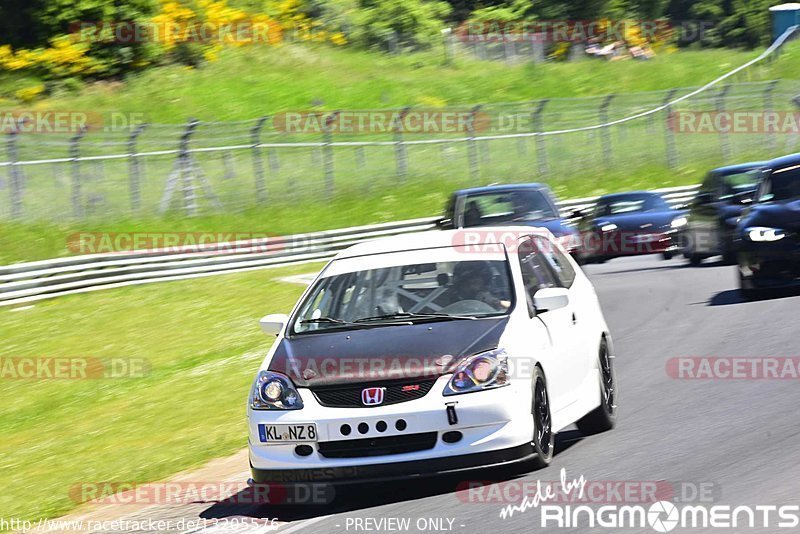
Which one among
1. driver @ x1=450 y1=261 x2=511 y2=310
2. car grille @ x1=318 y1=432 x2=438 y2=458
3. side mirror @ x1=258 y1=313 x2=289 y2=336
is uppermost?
driver @ x1=450 y1=261 x2=511 y2=310

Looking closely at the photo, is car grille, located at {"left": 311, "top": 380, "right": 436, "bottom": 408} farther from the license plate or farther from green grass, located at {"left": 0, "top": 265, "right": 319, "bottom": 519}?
green grass, located at {"left": 0, "top": 265, "right": 319, "bottom": 519}

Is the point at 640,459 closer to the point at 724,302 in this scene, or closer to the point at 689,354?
the point at 689,354

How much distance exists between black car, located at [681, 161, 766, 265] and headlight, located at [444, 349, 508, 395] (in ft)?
44.4

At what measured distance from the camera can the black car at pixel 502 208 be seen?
19.3m

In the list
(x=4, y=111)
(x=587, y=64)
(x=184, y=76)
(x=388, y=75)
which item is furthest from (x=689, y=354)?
(x=587, y=64)

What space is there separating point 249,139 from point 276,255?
533cm

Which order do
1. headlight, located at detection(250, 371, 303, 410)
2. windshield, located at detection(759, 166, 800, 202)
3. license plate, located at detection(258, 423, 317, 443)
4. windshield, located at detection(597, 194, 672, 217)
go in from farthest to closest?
windshield, located at detection(597, 194, 672, 217) < windshield, located at detection(759, 166, 800, 202) < headlight, located at detection(250, 371, 303, 410) < license plate, located at detection(258, 423, 317, 443)

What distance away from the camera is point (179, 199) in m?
30.5

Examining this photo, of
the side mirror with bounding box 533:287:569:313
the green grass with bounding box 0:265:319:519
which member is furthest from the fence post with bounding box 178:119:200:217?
the side mirror with bounding box 533:287:569:313

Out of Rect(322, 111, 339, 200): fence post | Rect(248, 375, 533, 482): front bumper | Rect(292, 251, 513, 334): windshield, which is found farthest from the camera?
Rect(322, 111, 339, 200): fence post

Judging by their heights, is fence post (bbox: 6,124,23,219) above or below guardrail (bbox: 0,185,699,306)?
above

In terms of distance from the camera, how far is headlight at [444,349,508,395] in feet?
24.8

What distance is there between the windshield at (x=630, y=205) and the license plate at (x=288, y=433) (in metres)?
17.7

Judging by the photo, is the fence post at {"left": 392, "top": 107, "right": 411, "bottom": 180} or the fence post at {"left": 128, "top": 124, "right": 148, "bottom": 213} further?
the fence post at {"left": 392, "top": 107, "right": 411, "bottom": 180}
